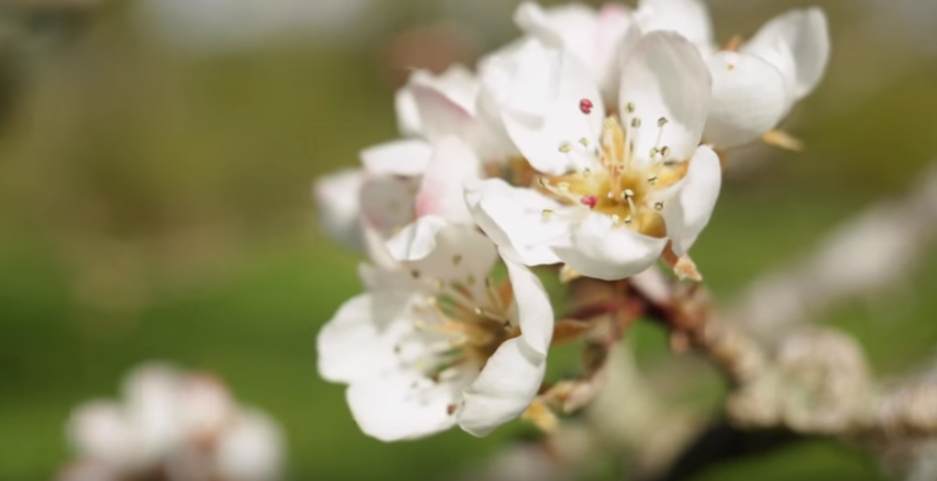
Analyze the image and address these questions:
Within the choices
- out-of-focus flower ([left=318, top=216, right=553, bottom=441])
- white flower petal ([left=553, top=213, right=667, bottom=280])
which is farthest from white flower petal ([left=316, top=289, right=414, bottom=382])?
white flower petal ([left=553, top=213, right=667, bottom=280])

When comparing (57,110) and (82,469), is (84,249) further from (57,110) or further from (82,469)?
(82,469)

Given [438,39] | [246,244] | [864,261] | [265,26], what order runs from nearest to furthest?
[864,261] → [438,39] → [246,244] → [265,26]

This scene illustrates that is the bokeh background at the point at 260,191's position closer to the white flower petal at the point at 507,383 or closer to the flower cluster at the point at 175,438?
the flower cluster at the point at 175,438

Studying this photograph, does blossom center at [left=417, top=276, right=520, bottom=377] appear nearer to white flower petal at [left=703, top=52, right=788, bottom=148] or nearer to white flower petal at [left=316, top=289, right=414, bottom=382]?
white flower petal at [left=316, top=289, right=414, bottom=382]

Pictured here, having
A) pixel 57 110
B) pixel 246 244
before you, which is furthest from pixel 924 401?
pixel 246 244

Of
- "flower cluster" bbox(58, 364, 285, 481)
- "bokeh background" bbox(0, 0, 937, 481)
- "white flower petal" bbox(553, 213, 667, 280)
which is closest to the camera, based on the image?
"white flower petal" bbox(553, 213, 667, 280)

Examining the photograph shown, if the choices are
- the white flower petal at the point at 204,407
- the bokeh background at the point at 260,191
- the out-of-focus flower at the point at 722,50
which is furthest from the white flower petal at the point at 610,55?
the white flower petal at the point at 204,407
